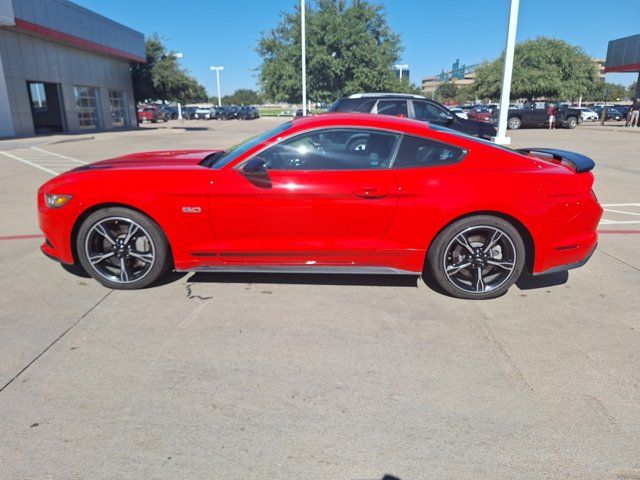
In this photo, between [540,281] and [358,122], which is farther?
[540,281]

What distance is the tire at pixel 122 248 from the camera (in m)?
3.95

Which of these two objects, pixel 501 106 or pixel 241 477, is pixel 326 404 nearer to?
pixel 241 477

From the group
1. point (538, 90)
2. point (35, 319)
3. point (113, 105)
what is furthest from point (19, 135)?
point (538, 90)

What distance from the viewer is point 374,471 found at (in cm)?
215

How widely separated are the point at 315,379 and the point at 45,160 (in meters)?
14.3

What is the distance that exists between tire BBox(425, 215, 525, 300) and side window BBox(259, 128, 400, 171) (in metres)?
0.84

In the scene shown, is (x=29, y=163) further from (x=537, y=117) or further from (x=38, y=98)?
(x=537, y=117)

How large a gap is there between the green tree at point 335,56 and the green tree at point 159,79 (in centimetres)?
640

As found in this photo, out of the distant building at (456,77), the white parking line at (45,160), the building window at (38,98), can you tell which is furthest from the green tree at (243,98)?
the white parking line at (45,160)

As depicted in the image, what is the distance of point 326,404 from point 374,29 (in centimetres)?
3966

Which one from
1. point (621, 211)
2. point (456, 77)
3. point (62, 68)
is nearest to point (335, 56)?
point (62, 68)

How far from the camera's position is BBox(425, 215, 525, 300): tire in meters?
3.85

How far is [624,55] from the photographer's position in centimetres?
3412

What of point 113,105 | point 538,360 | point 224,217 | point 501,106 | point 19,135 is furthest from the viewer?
point 113,105
